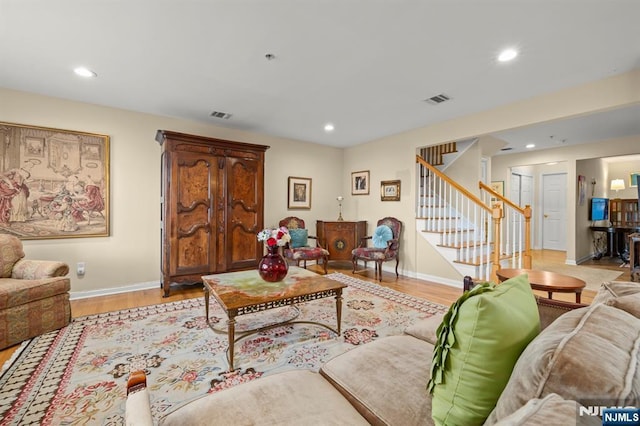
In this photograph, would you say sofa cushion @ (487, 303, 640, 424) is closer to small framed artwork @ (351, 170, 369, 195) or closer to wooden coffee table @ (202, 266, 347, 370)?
wooden coffee table @ (202, 266, 347, 370)

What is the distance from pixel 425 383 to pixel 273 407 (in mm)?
589

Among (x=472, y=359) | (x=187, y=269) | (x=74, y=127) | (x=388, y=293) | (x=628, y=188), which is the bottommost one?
(x=388, y=293)

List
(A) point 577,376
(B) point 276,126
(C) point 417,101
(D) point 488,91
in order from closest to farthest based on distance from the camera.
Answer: (A) point 577,376, (D) point 488,91, (C) point 417,101, (B) point 276,126

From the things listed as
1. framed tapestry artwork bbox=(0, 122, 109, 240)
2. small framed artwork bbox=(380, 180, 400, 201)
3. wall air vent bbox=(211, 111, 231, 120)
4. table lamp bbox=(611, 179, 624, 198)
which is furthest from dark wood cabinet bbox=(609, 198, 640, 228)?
framed tapestry artwork bbox=(0, 122, 109, 240)

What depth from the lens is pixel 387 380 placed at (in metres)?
1.12

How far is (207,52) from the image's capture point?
240 cm

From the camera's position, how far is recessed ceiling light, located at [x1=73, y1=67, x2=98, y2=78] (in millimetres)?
2674

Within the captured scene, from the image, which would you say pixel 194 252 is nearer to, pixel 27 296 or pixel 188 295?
pixel 188 295

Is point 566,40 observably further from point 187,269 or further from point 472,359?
point 187,269

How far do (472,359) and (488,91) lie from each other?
325 cm

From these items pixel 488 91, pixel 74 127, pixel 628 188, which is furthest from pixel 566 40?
pixel 628 188

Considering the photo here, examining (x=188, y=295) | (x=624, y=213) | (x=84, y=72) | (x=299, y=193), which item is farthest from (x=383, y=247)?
(x=624, y=213)

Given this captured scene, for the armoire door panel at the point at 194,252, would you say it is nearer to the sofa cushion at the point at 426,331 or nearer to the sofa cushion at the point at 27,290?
the sofa cushion at the point at 27,290

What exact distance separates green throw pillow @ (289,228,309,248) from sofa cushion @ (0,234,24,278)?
130 inches
